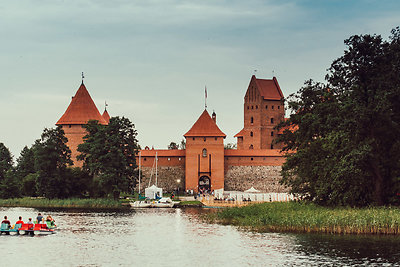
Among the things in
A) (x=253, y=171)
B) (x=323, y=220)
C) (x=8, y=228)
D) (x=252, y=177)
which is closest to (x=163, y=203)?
(x=252, y=177)

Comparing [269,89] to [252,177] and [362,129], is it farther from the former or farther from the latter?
[362,129]

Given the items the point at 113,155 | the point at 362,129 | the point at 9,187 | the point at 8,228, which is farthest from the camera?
the point at 9,187

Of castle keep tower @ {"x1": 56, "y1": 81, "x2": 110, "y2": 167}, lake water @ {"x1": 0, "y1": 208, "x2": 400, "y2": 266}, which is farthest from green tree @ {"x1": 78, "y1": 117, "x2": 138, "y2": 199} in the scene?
lake water @ {"x1": 0, "y1": 208, "x2": 400, "y2": 266}

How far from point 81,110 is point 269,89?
25384 millimetres

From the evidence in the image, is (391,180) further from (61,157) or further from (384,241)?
(61,157)

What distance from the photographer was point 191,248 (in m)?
23.5

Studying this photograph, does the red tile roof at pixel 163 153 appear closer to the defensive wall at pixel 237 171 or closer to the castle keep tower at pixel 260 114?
the defensive wall at pixel 237 171

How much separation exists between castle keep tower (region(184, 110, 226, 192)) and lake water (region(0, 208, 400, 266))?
33.5 meters

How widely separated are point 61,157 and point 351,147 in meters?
29.2

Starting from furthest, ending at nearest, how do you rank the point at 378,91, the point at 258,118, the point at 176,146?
1. the point at 176,146
2. the point at 258,118
3. the point at 378,91

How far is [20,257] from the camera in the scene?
20562 millimetres

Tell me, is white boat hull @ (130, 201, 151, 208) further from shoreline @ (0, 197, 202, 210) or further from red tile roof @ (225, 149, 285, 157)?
red tile roof @ (225, 149, 285, 157)

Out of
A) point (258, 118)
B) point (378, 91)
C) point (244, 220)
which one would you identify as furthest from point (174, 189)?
point (378, 91)

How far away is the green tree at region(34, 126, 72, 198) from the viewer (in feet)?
165
